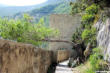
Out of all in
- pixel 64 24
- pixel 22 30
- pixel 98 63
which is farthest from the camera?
pixel 64 24

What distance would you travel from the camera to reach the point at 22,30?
464 inches

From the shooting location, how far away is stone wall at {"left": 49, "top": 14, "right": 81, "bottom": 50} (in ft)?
74.4

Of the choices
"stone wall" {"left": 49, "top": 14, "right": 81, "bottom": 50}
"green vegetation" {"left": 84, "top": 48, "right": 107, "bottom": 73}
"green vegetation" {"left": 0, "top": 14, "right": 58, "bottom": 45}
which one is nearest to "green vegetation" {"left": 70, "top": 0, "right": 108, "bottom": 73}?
"green vegetation" {"left": 84, "top": 48, "right": 107, "bottom": 73}

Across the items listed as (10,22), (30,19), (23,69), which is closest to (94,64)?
(23,69)

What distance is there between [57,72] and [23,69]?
5.96 metres

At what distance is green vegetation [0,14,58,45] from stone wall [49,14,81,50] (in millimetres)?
8930

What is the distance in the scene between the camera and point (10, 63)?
2426 millimetres

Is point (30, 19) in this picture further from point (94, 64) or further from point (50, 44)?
point (50, 44)

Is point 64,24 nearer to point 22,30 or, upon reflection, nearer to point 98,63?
point 22,30

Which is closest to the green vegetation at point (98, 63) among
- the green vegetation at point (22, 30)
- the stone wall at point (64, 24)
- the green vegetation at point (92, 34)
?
the green vegetation at point (92, 34)

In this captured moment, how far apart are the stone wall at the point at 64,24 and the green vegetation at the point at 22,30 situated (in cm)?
893

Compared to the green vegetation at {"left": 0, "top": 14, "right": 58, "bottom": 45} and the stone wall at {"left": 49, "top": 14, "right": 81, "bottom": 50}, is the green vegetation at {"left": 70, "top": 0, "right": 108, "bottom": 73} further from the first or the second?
the stone wall at {"left": 49, "top": 14, "right": 81, "bottom": 50}

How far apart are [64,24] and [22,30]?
1160cm

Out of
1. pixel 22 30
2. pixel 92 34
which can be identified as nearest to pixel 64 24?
pixel 22 30
